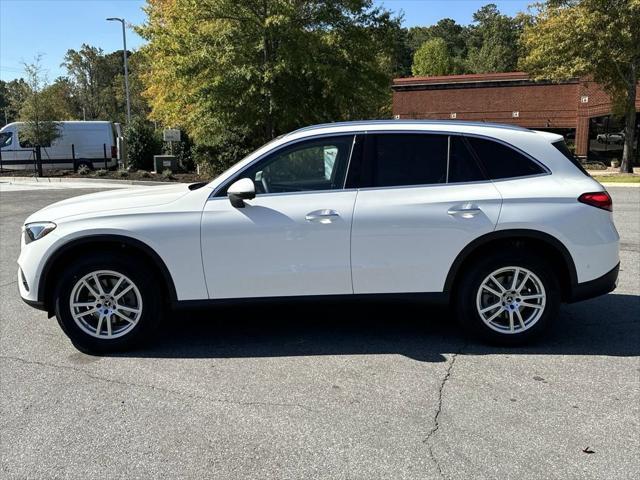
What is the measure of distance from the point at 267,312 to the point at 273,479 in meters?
2.74

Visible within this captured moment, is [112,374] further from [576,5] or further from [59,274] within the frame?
[576,5]

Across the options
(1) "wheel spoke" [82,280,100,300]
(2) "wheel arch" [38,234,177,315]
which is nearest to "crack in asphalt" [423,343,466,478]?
(2) "wheel arch" [38,234,177,315]

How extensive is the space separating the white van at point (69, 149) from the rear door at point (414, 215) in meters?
24.7

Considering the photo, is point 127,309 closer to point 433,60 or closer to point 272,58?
point 272,58

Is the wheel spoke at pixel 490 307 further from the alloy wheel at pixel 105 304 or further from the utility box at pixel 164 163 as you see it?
the utility box at pixel 164 163

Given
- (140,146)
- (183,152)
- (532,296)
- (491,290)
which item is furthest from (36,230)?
(140,146)

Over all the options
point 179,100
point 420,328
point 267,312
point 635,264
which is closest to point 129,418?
point 267,312

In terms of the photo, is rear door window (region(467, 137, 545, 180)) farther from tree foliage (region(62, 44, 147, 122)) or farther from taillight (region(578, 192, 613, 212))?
tree foliage (region(62, 44, 147, 122))

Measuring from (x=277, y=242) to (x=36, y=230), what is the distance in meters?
1.88

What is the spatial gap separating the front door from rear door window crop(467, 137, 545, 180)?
1075 millimetres

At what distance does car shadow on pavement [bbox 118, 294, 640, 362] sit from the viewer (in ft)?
14.9

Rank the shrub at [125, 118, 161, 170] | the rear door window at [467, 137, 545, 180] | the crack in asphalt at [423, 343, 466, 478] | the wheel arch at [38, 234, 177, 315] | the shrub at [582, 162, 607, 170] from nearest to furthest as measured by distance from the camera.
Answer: the crack in asphalt at [423, 343, 466, 478] < the wheel arch at [38, 234, 177, 315] < the rear door window at [467, 137, 545, 180] < the shrub at [125, 118, 161, 170] < the shrub at [582, 162, 607, 170]

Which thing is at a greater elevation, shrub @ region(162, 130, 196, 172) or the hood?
shrub @ region(162, 130, 196, 172)

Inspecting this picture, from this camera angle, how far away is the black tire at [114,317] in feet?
14.5
